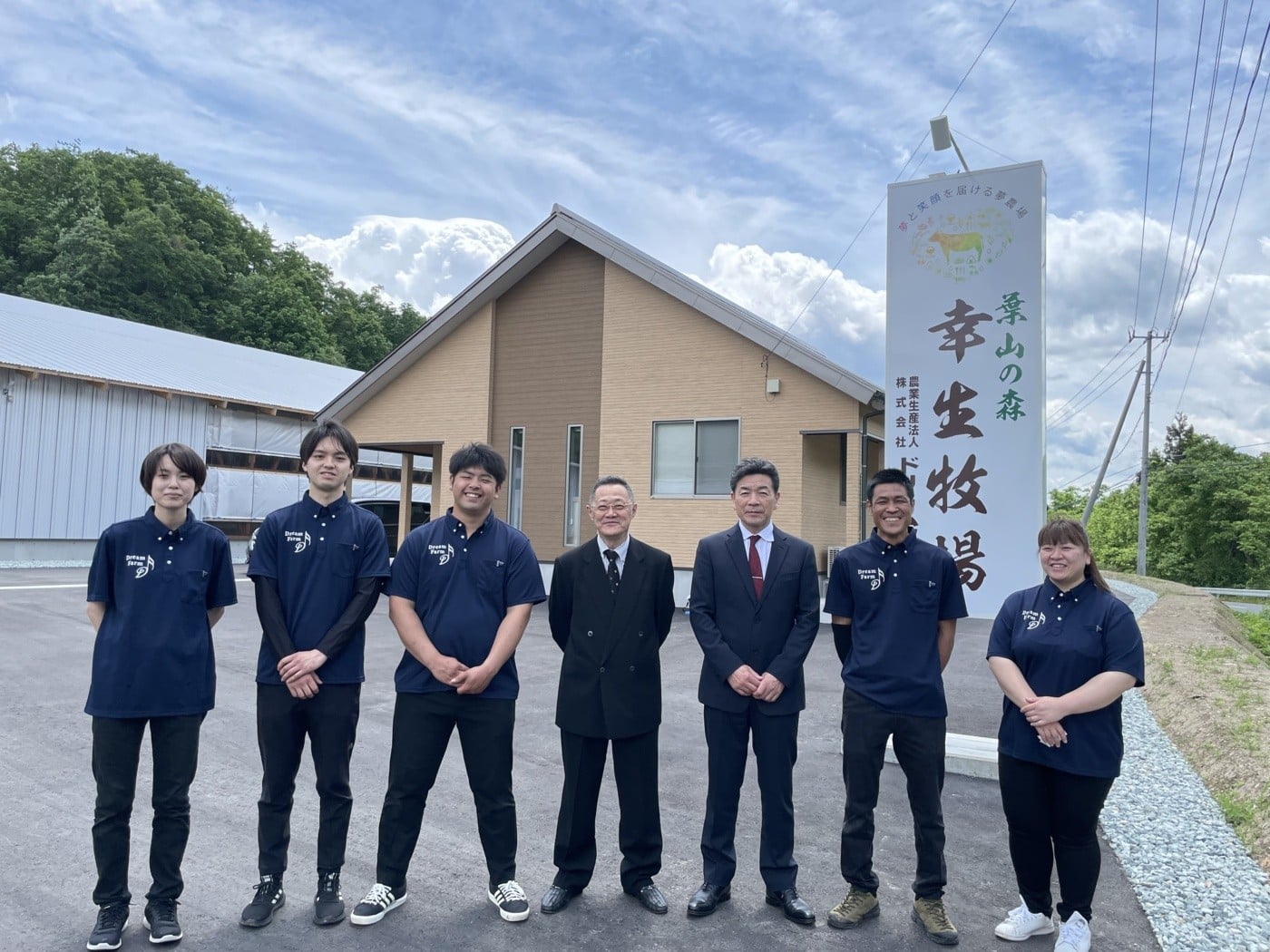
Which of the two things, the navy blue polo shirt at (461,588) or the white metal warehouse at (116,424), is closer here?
the navy blue polo shirt at (461,588)

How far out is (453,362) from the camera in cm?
1736

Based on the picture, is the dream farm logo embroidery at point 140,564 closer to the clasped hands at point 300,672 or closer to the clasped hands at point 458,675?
the clasped hands at point 300,672

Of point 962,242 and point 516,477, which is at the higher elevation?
point 962,242

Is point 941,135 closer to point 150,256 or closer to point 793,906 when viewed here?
point 793,906

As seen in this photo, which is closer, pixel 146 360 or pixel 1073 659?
pixel 1073 659

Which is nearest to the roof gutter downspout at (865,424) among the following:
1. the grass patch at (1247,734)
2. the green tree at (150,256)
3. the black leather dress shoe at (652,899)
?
the grass patch at (1247,734)

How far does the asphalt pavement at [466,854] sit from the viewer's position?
143 inches

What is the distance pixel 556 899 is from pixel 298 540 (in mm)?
1933

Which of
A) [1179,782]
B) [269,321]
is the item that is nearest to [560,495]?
[1179,782]

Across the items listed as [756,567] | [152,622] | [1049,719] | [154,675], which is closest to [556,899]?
[756,567]

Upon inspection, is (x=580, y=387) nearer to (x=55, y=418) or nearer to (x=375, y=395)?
(x=375, y=395)

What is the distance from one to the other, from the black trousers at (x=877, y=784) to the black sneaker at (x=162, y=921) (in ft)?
8.99

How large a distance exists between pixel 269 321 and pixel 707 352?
3395 cm

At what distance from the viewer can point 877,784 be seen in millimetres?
3990
